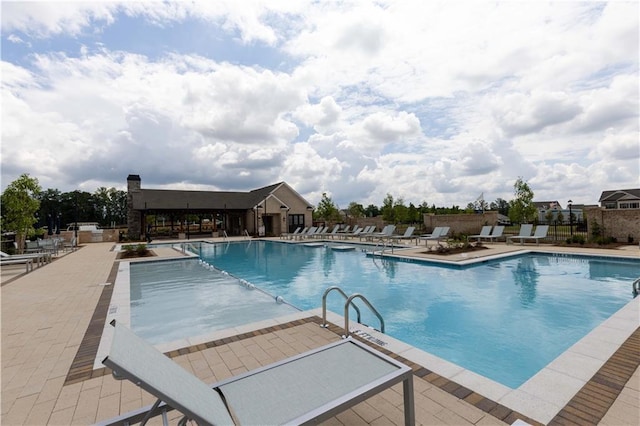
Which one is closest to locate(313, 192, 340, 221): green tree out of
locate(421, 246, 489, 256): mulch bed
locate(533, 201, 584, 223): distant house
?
locate(533, 201, 584, 223): distant house

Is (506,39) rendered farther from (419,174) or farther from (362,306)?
(419,174)

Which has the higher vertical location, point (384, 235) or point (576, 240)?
point (384, 235)

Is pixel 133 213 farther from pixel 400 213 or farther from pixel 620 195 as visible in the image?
pixel 620 195

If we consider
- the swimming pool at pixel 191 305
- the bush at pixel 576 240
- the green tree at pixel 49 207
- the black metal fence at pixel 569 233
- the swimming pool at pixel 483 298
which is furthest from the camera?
the green tree at pixel 49 207

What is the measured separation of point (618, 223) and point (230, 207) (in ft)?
102

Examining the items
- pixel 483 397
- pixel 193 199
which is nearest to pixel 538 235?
pixel 483 397

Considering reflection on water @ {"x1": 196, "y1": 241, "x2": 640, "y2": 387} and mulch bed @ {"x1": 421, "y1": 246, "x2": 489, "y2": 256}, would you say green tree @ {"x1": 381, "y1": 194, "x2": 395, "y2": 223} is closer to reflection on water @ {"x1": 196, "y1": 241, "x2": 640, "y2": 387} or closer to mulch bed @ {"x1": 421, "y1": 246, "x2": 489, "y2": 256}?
mulch bed @ {"x1": 421, "y1": 246, "x2": 489, "y2": 256}

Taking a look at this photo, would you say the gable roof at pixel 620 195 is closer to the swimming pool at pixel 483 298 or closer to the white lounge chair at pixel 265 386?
the swimming pool at pixel 483 298

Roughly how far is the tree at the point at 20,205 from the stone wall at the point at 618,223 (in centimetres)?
3073

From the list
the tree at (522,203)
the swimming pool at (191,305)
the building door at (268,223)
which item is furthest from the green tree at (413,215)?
the swimming pool at (191,305)

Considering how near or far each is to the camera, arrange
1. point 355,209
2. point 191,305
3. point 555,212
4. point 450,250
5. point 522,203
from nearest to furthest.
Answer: point 191,305 → point 450,250 → point 522,203 → point 555,212 → point 355,209

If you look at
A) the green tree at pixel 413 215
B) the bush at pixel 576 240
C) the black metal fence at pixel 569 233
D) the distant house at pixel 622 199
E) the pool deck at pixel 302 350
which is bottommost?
the pool deck at pixel 302 350

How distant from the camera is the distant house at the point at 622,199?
145 feet

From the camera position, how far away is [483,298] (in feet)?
26.5
